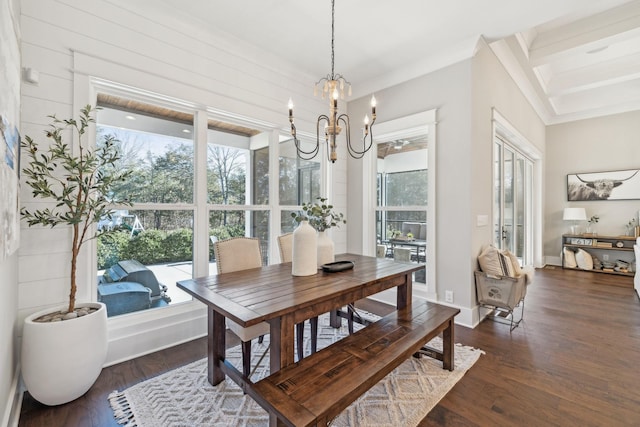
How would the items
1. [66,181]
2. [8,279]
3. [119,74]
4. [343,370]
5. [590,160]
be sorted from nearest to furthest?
[343,370]
[8,279]
[66,181]
[119,74]
[590,160]

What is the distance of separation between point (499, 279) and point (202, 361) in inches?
119

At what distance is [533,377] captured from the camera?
2180 mm

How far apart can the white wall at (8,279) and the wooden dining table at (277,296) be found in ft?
2.83

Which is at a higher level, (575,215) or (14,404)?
(575,215)

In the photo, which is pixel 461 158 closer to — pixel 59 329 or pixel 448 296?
pixel 448 296

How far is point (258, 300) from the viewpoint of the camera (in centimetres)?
167

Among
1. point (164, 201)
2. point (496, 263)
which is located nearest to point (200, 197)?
point (164, 201)

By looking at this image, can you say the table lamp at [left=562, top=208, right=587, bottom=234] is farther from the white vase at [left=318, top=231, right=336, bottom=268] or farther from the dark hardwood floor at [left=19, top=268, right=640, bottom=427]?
the white vase at [left=318, top=231, right=336, bottom=268]

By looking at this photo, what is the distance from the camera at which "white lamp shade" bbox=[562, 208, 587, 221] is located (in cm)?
585

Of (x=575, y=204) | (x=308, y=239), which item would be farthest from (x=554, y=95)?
(x=308, y=239)

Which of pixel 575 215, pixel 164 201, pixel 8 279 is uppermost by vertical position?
pixel 164 201

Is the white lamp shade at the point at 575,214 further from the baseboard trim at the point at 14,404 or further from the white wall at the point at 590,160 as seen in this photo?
the baseboard trim at the point at 14,404

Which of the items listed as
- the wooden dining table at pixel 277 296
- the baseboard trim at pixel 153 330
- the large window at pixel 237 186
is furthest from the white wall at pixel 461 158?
the baseboard trim at pixel 153 330

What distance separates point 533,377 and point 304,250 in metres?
2.00
